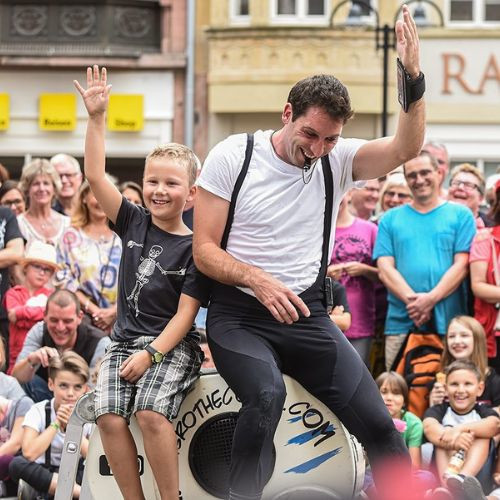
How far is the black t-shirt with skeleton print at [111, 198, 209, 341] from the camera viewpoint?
5.87 m

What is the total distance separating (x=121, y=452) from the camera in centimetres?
575

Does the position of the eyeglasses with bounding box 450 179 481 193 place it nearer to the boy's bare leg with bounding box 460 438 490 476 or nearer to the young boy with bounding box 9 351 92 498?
the boy's bare leg with bounding box 460 438 490 476

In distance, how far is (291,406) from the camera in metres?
5.76

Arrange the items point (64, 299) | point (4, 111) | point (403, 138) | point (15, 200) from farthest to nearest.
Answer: point (4, 111), point (15, 200), point (64, 299), point (403, 138)

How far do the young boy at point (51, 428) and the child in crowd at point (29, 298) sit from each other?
1.05 metres

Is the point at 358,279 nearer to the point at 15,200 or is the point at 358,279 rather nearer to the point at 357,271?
the point at 357,271

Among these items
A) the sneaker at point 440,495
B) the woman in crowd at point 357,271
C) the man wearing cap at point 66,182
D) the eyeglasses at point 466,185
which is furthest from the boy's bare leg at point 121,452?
the man wearing cap at point 66,182

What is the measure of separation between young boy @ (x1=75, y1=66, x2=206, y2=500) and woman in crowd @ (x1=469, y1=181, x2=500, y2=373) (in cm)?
335

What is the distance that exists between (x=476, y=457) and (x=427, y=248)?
1.47 m

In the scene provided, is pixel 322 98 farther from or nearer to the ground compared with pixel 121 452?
farther from the ground

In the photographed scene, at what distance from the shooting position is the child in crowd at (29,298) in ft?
31.3

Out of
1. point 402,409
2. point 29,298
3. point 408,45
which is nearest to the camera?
point 408,45

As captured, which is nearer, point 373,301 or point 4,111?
point 373,301

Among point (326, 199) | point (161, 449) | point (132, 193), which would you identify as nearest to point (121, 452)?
point (161, 449)
